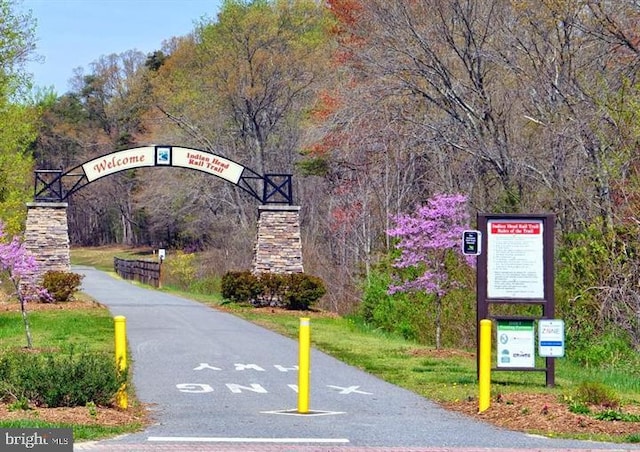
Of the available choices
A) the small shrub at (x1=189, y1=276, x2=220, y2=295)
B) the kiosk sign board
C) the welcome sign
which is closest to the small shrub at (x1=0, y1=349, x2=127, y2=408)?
the kiosk sign board

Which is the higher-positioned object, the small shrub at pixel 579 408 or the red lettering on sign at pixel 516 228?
the red lettering on sign at pixel 516 228

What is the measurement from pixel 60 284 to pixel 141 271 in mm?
24691

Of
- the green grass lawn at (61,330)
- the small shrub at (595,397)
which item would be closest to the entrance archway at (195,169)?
the green grass lawn at (61,330)

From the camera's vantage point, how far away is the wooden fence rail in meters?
52.6

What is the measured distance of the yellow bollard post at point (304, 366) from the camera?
11930 millimetres

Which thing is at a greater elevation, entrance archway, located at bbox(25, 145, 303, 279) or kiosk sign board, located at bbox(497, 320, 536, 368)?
entrance archway, located at bbox(25, 145, 303, 279)

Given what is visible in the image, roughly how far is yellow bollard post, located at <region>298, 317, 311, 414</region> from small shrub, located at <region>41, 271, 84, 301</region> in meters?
21.2

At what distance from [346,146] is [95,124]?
67761mm

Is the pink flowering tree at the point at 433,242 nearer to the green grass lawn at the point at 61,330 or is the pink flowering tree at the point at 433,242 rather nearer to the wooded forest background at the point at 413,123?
the wooded forest background at the point at 413,123

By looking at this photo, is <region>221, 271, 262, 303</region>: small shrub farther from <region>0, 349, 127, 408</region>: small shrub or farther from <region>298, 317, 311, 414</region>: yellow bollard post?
<region>0, 349, 127, 408</region>: small shrub

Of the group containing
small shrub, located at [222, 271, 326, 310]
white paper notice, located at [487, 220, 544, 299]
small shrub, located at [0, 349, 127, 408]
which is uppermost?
white paper notice, located at [487, 220, 544, 299]

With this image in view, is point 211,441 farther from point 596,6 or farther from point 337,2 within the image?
point 337,2

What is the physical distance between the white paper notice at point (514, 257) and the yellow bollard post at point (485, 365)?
6.47 feet

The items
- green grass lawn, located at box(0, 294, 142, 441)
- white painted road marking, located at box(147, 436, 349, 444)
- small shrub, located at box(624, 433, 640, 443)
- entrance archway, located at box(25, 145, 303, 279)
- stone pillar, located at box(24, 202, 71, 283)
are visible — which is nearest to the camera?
white painted road marking, located at box(147, 436, 349, 444)
